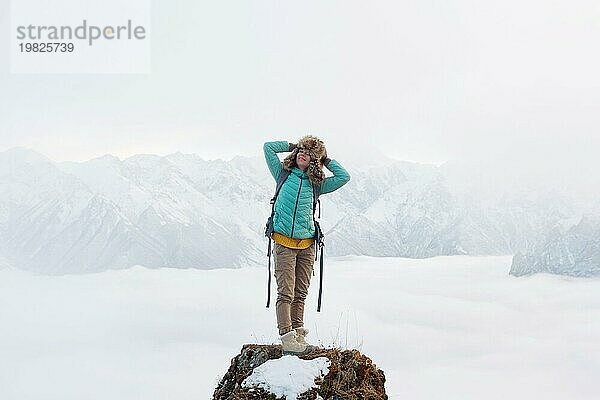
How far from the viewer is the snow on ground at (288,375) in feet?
29.2

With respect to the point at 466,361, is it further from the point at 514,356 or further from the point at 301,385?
the point at 301,385

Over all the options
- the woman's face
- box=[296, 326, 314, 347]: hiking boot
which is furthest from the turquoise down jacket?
box=[296, 326, 314, 347]: hiking boot

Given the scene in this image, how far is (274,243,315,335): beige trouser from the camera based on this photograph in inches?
370

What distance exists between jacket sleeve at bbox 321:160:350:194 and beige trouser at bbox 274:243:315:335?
805 mm

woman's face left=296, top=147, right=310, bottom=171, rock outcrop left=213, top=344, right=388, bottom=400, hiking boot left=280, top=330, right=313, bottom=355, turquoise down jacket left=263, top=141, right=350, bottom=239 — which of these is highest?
woman's face left=296, top=147, right=310, bottom=171

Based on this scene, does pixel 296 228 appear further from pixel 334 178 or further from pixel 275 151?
pixel 275 151

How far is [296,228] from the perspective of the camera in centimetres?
941

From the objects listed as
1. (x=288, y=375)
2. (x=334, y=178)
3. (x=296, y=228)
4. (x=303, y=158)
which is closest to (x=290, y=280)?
(x=296, y=228)

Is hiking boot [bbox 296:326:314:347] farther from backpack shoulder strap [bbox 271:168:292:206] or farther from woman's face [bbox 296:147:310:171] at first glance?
woman's face [bbox 296:147:310:171]

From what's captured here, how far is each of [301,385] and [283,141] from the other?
3256mm

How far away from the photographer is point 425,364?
191000 mm

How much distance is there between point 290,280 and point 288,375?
48.3 inches

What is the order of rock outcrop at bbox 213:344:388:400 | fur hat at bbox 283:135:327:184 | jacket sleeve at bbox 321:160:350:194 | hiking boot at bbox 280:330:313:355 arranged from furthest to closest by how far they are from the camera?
1. jacket sleeve at bbox 321:160:350:194
2. fur hat at bbox 283:135:327:184
3. hiking boot at bbox 280:330:313:355
4. rock outcrop at bbox 213:344:388:400

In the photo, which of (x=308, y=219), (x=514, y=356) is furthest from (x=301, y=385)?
(x=514, y=356)
